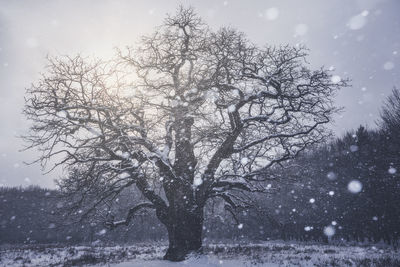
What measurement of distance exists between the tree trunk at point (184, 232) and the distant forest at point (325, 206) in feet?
12.6

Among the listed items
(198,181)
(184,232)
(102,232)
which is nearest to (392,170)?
(198,181)

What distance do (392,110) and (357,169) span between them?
6.43 meters

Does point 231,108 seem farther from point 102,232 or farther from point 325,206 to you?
point 102,232

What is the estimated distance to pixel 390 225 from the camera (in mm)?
24328

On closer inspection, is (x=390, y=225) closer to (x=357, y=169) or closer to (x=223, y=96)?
(x=357, y=169)

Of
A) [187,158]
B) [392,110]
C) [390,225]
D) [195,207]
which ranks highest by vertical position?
[392,110]

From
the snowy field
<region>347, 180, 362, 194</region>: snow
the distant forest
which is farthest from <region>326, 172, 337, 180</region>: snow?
the snowy field

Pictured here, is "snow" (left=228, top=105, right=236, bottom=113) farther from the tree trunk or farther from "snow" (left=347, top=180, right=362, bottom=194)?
"snow" (left=347, top=180, right=362, bottom=194)

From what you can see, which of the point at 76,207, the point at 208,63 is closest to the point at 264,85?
the point at 208,63

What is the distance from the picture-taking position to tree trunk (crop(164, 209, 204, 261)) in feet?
39.7

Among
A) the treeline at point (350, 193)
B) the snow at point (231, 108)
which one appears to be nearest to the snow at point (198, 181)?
the snow at point (231, 108)

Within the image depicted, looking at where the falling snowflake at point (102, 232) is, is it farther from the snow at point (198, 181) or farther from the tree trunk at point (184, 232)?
the snow at point (198, 181)

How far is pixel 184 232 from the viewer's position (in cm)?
1226

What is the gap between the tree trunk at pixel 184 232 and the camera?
12086 mm
